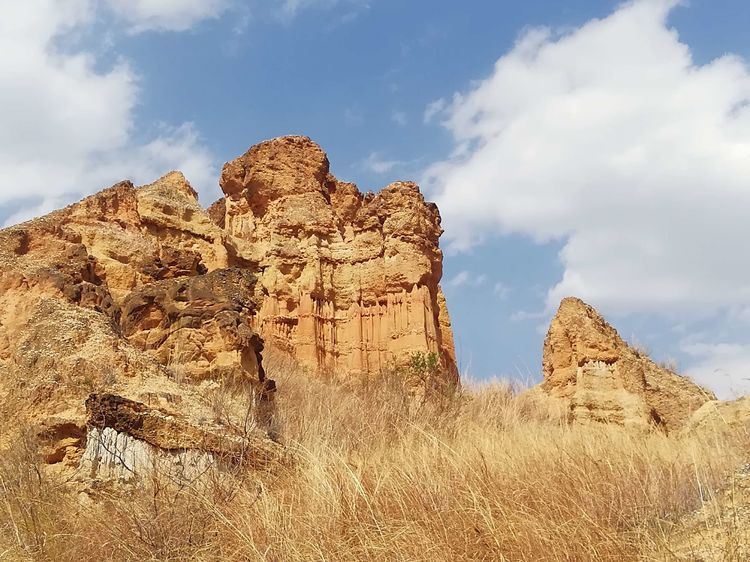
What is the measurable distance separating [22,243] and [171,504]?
6.28 m

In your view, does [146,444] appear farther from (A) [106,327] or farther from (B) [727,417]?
(B) [727,417]

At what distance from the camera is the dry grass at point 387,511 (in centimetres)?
382

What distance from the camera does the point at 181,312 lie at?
926cm

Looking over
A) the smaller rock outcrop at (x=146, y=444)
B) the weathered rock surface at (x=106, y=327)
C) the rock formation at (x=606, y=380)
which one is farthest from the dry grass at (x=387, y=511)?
the rock formation at (x=606, y=380)

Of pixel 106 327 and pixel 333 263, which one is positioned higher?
pixel 333 263

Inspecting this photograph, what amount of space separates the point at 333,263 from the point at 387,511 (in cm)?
2238

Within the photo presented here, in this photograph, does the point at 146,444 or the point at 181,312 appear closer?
the point at 146,444

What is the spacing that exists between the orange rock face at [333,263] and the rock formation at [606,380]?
298 inches

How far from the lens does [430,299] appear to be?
25312 millimetres

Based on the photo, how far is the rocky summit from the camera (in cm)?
589

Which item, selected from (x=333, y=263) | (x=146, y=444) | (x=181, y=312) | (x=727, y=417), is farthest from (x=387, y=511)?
(x=333, y=263)

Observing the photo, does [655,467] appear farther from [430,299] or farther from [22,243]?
[430,299]

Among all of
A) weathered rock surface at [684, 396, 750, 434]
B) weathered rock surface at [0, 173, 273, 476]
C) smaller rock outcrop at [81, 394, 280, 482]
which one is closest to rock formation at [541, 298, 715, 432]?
weathered rock surface at [684, 396, 750, 434]

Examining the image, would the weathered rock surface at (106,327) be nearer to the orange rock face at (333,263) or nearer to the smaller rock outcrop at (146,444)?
the smaller rock outcrop at (146,444)
